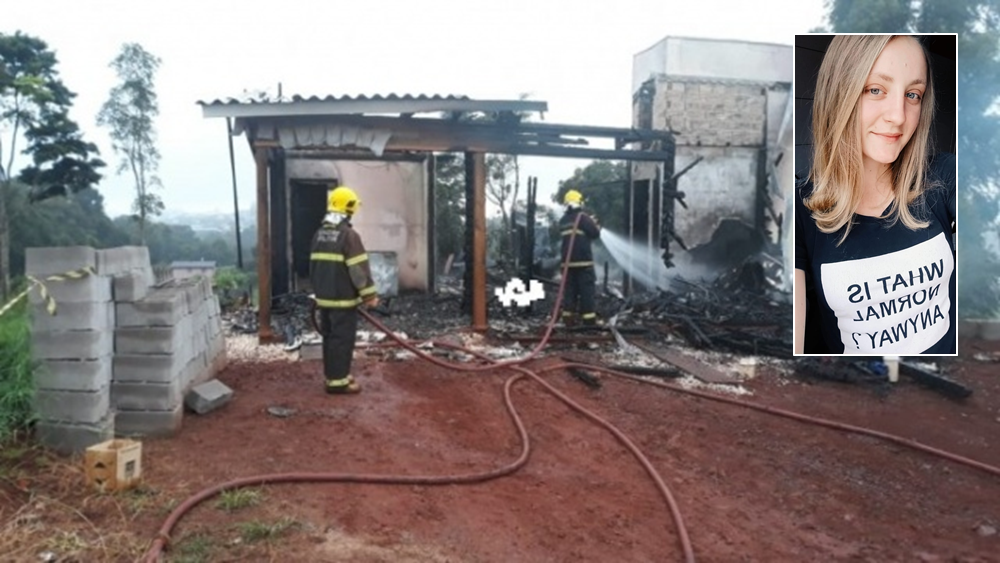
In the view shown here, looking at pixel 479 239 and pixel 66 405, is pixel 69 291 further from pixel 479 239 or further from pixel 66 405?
pixel 479 239

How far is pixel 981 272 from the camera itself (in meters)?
10.9

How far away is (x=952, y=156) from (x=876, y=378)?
493 cm

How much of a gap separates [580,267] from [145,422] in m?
6.58

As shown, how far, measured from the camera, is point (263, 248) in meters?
8.44

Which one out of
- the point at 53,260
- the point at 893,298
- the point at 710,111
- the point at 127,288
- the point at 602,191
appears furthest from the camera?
the point at 602,191

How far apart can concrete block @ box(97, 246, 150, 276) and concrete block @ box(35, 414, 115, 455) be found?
1.07 metres

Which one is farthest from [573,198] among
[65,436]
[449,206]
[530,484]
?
[449,206]

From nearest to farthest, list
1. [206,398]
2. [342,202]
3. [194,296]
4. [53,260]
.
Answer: [53,260] → [206,398] → [194,296] → [342,202]

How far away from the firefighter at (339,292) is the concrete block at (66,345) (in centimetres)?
214

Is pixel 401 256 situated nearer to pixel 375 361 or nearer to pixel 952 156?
pixel 375 361

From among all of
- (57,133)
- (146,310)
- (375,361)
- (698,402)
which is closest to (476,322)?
(375,361)

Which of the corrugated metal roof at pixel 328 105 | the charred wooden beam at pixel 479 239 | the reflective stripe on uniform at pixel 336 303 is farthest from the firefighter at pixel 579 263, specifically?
the reflective stripe on uniform at pixel 336 303

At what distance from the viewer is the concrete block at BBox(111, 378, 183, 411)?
15.5 ft

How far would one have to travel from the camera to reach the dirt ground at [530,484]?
3.46 m
